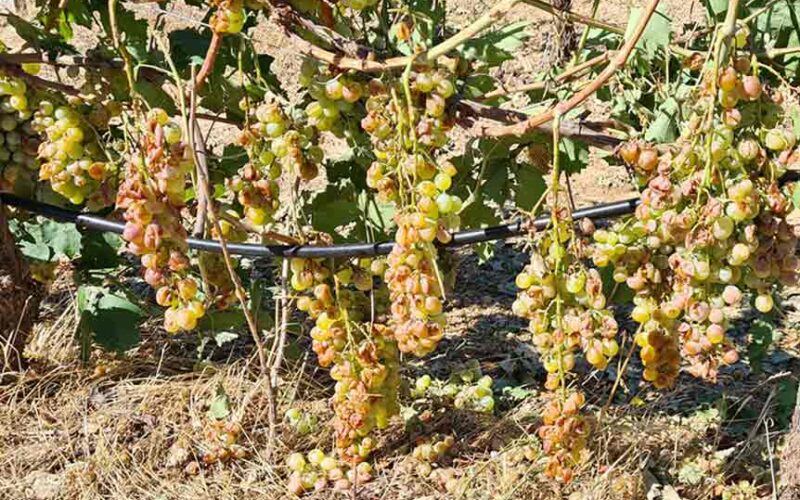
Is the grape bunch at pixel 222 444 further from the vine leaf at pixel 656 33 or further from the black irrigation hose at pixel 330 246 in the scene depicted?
the vine leaf at pixel 656 33

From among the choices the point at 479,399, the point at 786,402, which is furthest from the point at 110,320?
the point at 786,402

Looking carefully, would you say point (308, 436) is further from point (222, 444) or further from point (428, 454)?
point (428, 454)

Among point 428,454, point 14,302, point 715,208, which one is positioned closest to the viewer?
point 715,208

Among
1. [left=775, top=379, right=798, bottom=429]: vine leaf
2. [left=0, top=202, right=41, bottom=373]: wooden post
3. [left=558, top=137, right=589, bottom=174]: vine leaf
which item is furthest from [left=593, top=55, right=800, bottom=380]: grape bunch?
[left=0, top=202, right=41, bottom=373]: wooden post

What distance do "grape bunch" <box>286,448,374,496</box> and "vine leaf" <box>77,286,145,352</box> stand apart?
671 millimetres

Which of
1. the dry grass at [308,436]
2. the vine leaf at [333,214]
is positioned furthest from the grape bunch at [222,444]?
the vine leaf at [333,214]

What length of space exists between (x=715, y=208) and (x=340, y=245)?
85 centimetres

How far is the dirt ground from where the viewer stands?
102 inches

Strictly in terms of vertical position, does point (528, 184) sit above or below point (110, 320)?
above

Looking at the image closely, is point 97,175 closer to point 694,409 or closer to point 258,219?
point 258,219

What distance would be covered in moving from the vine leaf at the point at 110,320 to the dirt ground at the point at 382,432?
15 centimetres

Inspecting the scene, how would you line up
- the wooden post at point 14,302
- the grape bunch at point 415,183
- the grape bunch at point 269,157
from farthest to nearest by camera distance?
the wooden post at point 14,302
the grape bunch at point 269,157
the grape bunch at point 415,183

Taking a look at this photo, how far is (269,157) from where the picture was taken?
2.09 metres

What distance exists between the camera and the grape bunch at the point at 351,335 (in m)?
2.25
